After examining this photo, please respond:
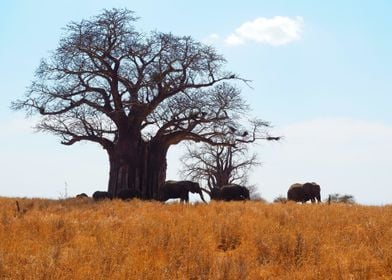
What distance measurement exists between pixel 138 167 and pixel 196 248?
19302 mm

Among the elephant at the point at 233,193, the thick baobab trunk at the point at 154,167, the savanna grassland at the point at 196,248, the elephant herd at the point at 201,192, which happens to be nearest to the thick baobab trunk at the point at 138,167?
the thick baobab trunk at the point at 154,167

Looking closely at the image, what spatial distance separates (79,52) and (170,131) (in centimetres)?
632

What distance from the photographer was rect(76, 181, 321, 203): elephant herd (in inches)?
978

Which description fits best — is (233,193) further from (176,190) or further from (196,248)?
(196,248)

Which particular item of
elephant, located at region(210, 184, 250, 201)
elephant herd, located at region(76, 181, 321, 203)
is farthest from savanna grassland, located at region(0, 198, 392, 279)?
elephant, located at region(210, 184, 250, 201)

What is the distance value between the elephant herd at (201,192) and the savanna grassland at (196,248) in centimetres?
1249

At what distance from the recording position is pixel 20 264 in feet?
23.4

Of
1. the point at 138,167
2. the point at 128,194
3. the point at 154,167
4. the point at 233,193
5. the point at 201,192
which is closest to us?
the point at 128,194

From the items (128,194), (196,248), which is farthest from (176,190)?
(196,248)

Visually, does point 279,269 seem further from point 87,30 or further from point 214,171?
point 214,171

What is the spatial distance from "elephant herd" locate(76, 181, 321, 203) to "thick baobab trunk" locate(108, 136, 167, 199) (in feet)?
2.19

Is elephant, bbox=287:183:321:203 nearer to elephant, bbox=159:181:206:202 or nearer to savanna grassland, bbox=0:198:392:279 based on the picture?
elephant, bbox=159:181:206:202

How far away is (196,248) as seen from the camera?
827cm

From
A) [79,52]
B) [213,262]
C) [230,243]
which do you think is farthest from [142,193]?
[213,262]
